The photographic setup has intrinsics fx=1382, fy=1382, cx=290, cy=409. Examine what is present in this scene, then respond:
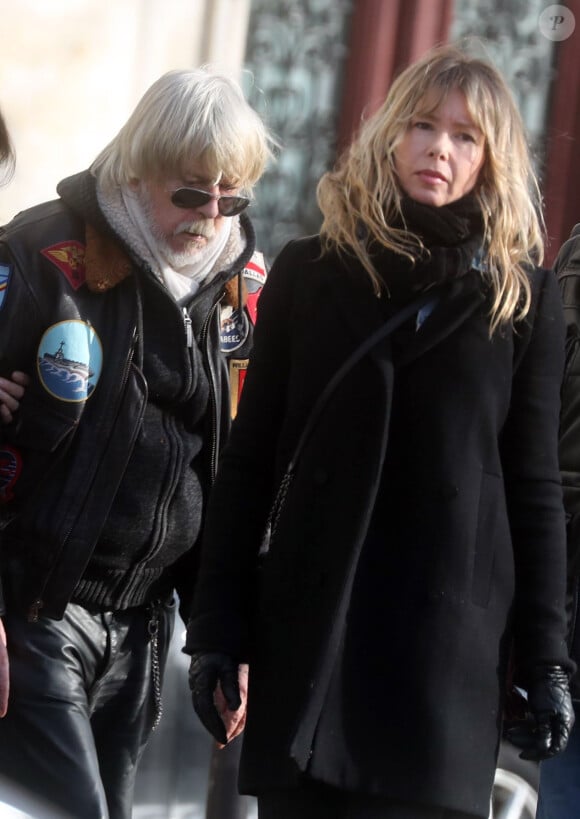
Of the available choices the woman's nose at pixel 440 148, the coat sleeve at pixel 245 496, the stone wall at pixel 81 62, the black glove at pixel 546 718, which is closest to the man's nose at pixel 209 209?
the coat sleeve at pixel 245 496

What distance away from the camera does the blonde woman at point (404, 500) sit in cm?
229

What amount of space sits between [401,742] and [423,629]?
7.4 inches

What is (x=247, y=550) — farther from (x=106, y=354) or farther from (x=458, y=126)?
(x=458, y=126)

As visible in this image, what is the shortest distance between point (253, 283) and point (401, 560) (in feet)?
3.24

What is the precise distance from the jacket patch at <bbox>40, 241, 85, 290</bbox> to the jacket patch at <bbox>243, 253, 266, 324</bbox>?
0.43 meters

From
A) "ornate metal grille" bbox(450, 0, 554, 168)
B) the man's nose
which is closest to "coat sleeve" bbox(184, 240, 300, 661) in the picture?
the man's nose

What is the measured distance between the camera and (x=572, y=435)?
2895mm

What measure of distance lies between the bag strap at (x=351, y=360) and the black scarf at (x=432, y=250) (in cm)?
4

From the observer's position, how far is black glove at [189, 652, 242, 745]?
7.71ft

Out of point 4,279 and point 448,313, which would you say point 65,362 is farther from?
point 448,313

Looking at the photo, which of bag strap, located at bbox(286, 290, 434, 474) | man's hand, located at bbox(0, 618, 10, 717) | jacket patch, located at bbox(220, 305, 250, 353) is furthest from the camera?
jacket patch, located at bbox(220, 305, 250, 353)

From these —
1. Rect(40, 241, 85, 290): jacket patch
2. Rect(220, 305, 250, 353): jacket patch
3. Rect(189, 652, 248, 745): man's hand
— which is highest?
Rect(40, 241, 85, 290): jacket patch

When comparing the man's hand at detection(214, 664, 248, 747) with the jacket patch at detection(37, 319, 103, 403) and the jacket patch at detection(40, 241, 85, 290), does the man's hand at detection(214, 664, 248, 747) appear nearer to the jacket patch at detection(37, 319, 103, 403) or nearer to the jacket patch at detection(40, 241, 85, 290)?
the jacket patch at detection(37, 319, 103, 403)

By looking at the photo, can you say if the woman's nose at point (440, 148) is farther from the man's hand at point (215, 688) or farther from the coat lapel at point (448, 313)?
the man's hand at point (215, 688)
